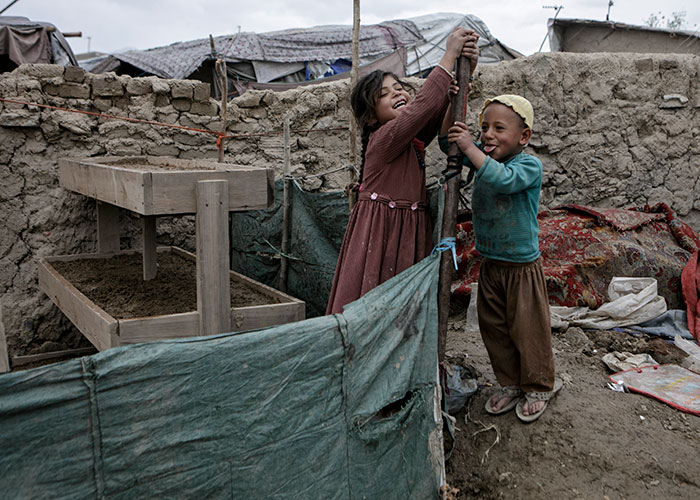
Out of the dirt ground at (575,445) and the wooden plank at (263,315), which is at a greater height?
the wooden plank at (263,315)

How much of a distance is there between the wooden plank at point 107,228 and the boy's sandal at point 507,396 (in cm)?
290

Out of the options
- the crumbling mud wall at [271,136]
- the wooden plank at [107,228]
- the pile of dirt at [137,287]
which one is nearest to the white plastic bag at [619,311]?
the crumbling mud wall at [271,136]

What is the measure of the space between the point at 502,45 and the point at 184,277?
11360mm

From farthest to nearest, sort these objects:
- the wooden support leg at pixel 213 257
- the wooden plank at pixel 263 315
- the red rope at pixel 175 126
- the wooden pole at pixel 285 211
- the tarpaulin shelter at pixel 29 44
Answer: the tarpaulin shelter at pixel 29 44, the wooden pole at pixel 285 211, the red rope at pixel 175 126, the wooden plank at pixel 263 315, the wooden support leg at pixel 213 257

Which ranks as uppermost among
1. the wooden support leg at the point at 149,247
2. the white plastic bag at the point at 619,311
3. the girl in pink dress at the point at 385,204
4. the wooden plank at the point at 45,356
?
the girl in pink dress at the point at 385,204

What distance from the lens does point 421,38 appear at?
12156 mm

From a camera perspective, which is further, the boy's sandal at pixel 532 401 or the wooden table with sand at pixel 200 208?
the boy's sandal at pixel 532 401

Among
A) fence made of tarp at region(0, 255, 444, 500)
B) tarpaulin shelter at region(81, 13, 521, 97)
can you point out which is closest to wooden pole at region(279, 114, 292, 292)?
fence made of tarp at region(0, 255, 444, 500)

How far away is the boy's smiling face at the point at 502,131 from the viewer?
2.37 m

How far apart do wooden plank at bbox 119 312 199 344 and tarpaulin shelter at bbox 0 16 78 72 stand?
7.31m

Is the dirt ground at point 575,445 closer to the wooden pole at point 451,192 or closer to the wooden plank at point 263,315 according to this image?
the wooden plank at point 263,315

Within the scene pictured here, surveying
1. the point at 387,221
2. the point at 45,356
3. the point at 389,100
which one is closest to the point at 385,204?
the point at 387,221

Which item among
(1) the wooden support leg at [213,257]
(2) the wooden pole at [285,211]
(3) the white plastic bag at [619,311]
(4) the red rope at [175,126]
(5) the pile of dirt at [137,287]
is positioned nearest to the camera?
(1) the wooden support leg at [213,257]

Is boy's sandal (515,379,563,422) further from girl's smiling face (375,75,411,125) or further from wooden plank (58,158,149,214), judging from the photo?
wooden plank (58,158,149,214)
